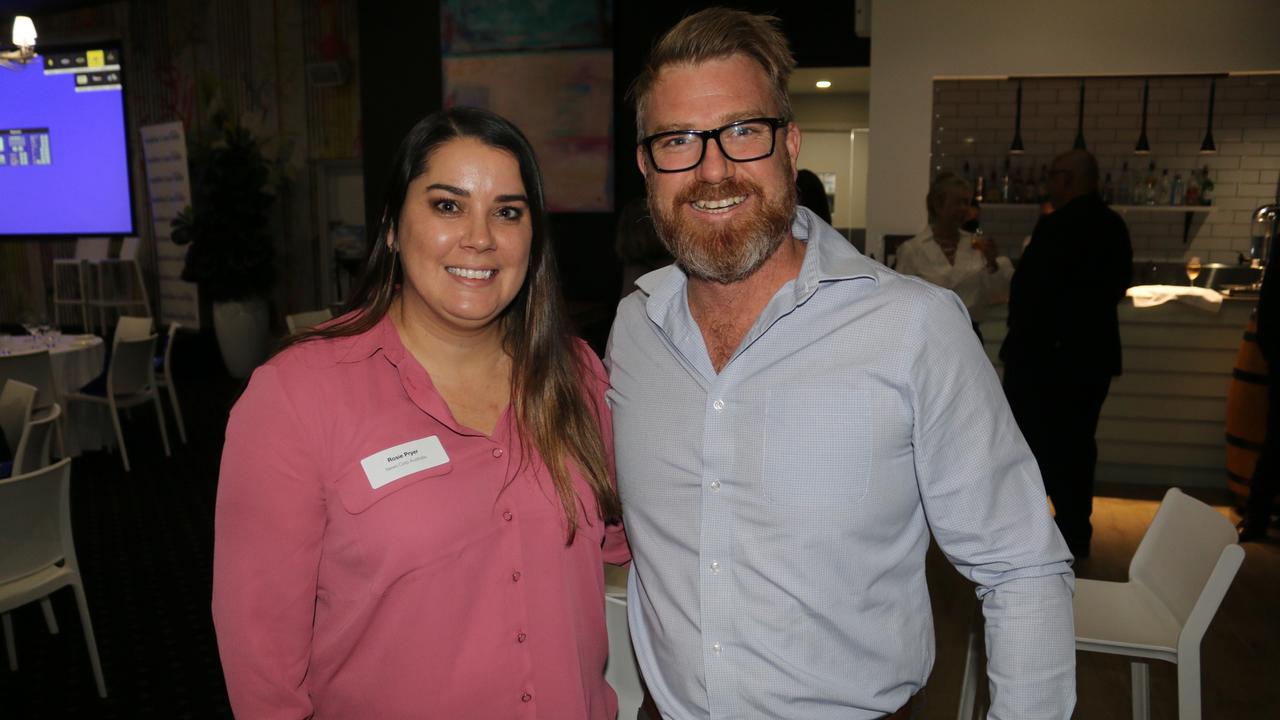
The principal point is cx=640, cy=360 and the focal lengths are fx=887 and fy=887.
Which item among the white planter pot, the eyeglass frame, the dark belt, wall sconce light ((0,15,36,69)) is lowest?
the white planter pot

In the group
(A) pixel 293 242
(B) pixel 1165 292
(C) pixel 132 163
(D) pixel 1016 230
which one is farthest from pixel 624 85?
(C) pixel 132 163

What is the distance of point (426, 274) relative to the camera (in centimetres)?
149

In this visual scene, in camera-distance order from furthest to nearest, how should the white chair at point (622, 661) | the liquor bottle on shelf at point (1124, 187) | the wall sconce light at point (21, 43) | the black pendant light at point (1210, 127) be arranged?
the wall sconce light at point (21, 43)
the liquor bottle on shelf at point (1124, 187)
the black pendant light at point (1210, 127)
the white chair at point (622, 661)

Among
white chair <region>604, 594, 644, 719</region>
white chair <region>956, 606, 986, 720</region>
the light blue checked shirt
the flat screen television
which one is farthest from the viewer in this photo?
the flat screen television

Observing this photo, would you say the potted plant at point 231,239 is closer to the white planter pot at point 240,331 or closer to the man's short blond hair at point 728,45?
the white planter pot at point 240,331

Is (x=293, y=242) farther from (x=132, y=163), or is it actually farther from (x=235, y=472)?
(x=235, y=472)

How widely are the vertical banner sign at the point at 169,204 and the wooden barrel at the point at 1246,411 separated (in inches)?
384

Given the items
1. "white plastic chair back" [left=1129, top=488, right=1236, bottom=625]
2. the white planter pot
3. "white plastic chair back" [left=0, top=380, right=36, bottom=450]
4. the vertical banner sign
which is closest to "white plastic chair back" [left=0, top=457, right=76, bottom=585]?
"white plastic chair back" [left=0, top=380, right=36, bottom=450]

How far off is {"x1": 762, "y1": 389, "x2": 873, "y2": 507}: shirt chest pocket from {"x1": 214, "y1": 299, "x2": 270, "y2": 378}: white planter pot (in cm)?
942

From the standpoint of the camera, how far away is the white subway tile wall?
678cm

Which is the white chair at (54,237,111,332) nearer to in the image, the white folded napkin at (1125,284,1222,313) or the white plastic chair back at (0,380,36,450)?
the white plastic chair back at (0,380,36,450)

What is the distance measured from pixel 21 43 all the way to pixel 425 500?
8.11m

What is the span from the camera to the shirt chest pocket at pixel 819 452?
4.24 feet

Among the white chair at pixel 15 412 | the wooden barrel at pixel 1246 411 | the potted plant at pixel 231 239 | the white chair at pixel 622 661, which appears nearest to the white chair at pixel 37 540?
the white chair at pixel 15 412
